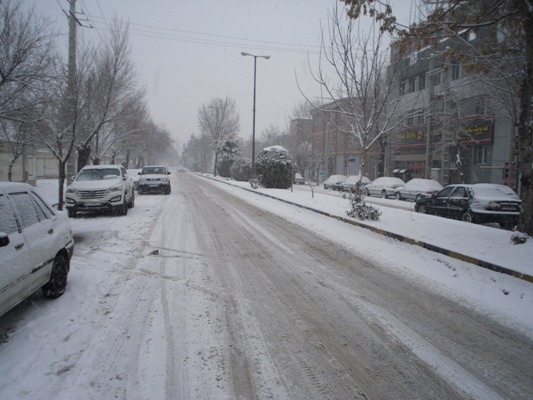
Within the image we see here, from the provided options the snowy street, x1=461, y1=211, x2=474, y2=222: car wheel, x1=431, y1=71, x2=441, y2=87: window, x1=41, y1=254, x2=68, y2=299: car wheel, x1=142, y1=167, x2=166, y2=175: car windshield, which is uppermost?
x1=431, y1=71, x2=441, y2=87: window

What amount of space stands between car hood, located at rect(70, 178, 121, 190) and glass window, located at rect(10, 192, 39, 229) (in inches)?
330

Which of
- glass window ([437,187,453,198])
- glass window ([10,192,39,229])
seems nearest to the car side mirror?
glass window ([10,192,39,229])

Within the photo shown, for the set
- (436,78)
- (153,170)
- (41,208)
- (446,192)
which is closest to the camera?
(41,208)

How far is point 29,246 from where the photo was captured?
4410 mm

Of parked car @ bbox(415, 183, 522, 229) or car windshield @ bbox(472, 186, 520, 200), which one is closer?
parked car @ bbox(415, 183, 522, 229)

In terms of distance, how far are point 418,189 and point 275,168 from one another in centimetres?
949

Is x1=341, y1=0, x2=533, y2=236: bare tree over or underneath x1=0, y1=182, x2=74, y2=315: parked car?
over

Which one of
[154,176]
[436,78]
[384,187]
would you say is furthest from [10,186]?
[436,78]

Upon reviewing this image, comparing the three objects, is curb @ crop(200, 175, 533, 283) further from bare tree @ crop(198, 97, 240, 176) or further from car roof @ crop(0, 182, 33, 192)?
bare tree @ crop(198, 97, 240, 176)

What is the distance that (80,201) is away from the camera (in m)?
12.9

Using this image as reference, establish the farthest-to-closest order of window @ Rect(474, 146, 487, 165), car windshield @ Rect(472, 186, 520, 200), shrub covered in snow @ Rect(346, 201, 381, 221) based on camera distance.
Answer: window @ Rect(474, 146, 487, 165) < car windshield @ Rect(472, 186, 520, 200) < shrub covered in snow @ Rect(346, 201, 381, 221)

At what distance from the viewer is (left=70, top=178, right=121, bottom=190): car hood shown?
1297 centimetres

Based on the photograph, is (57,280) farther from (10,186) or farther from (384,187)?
(384,187)

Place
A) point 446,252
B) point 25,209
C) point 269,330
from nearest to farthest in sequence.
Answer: point 269,330
point 25,209
point 446,252
